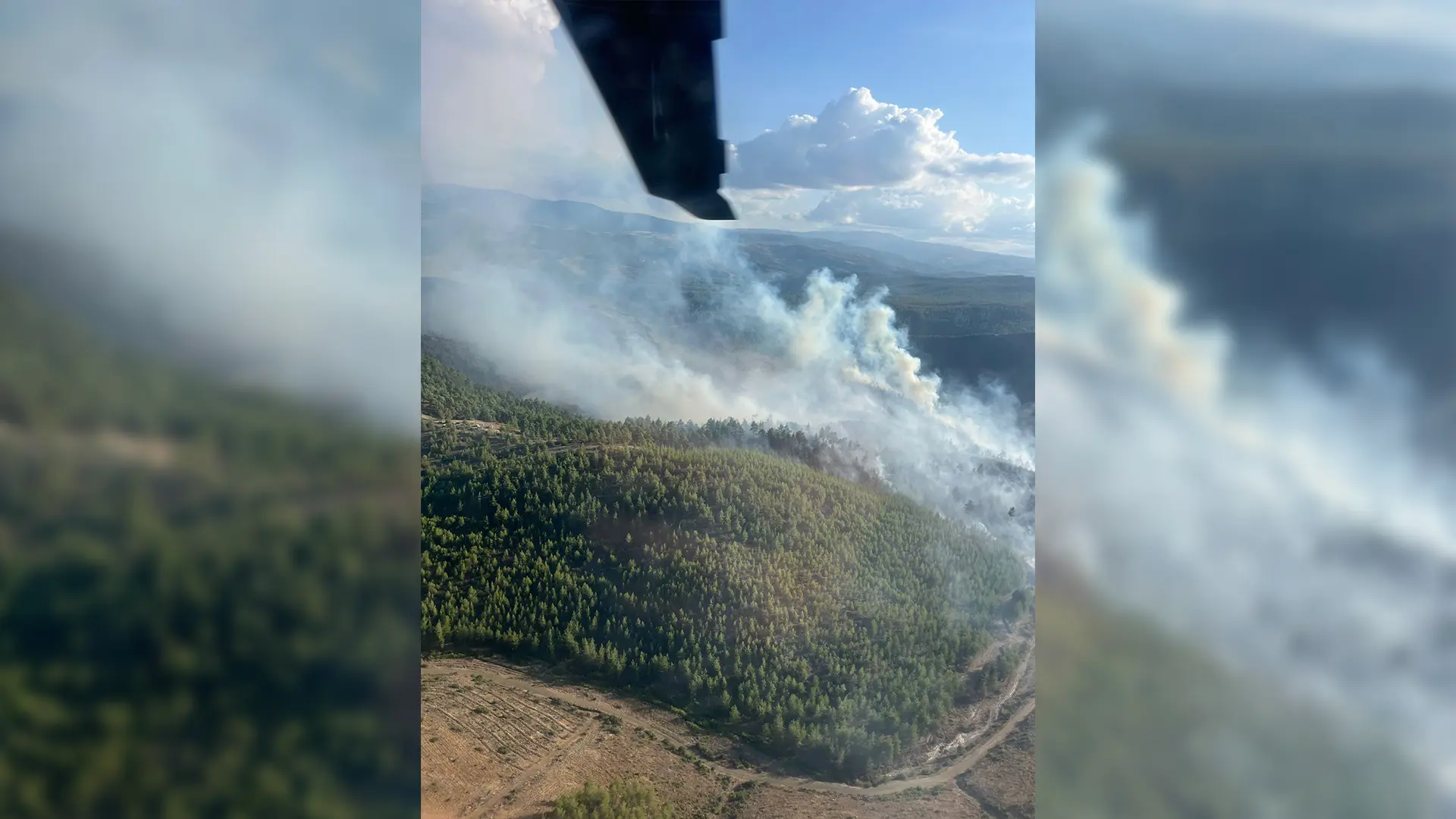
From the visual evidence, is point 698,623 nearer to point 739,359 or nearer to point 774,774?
→ point 774,774

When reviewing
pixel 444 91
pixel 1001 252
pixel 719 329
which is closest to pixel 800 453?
pixel 719 329

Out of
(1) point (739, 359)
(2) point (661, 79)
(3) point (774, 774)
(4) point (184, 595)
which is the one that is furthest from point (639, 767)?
(2) point (661, 79)

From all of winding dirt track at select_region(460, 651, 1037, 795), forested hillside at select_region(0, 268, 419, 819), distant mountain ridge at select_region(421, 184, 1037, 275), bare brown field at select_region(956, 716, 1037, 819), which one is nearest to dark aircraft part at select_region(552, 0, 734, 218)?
distant mountain ridge at select_region(421, 184, 1037, 275)

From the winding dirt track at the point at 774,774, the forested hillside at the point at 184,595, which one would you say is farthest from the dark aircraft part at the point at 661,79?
the forested hillside at the point at 184,595

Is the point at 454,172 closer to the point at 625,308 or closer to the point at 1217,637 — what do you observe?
the point at 625,308

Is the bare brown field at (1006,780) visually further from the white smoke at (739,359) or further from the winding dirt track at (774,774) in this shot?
the white smoke at (739,359)

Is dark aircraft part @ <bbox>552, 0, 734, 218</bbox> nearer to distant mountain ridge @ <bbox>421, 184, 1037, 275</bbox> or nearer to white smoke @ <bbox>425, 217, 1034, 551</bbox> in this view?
distant mountain ridge @ <bbox>421, 184, 1037, 275</bbox>
